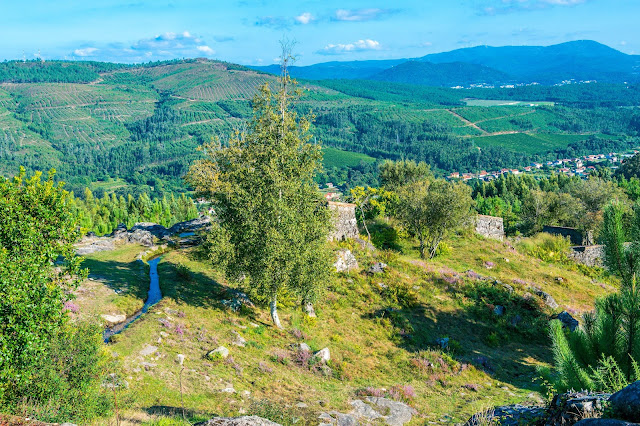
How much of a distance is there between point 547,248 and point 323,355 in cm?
4280

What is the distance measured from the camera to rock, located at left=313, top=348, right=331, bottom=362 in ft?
86.6

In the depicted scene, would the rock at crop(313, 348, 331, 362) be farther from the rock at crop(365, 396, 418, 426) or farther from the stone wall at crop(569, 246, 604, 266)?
the stone wall at crop(569, 246, 604, 266)

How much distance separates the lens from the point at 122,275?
36.0 m

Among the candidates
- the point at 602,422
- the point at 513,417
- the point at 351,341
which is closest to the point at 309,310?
the point at 351,341

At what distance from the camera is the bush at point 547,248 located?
53.1m

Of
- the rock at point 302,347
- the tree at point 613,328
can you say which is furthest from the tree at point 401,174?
the tree at point 613,328

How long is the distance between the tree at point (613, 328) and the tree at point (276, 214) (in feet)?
55.5

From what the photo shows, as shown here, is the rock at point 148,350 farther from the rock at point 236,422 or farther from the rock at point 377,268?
the rock at point 377,268

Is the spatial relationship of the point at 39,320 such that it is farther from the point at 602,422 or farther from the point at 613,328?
the point at 613,328

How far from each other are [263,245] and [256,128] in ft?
28.4

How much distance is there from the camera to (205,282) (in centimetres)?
3512

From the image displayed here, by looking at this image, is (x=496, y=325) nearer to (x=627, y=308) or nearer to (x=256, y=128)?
(x=627, y=308)

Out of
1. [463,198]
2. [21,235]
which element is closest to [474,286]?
[463,198]

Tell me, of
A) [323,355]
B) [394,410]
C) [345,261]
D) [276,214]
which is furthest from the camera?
[345,261]
